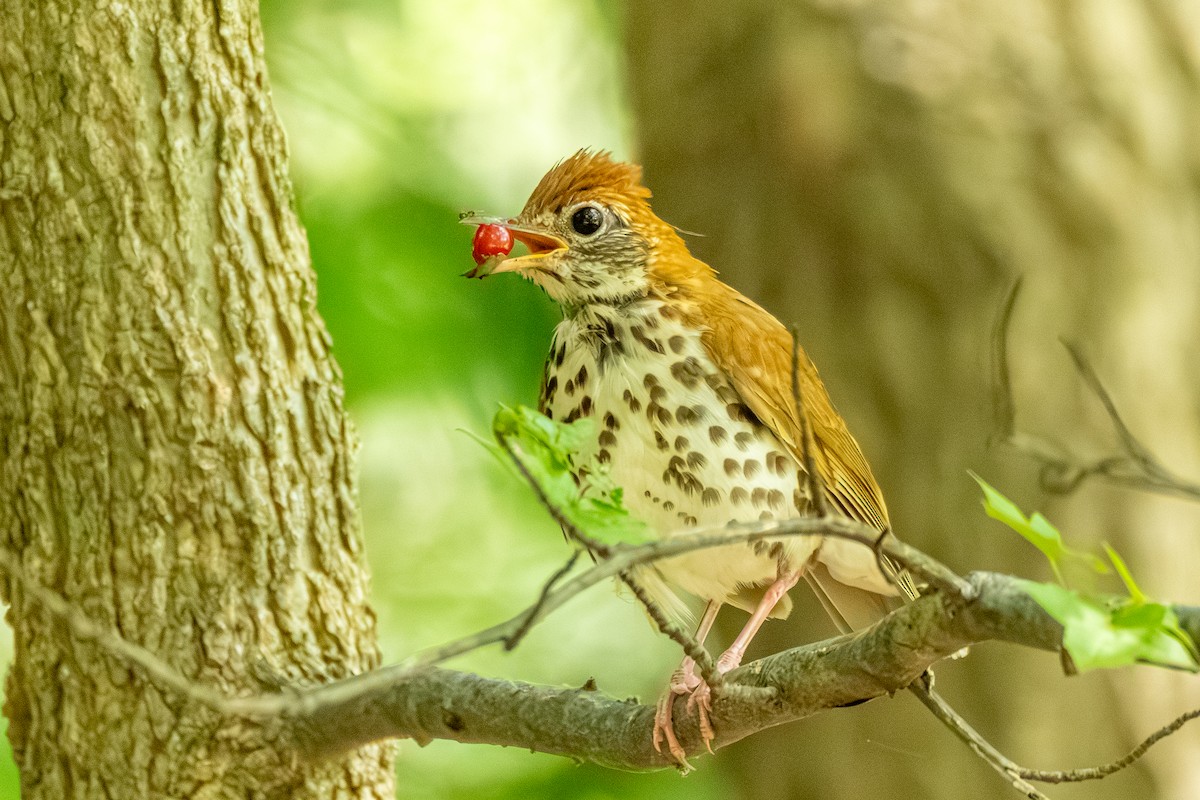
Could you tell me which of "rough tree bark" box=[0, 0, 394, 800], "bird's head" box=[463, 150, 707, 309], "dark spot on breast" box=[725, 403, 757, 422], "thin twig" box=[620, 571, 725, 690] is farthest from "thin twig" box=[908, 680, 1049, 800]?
"rough tree bark" box=[0, 0, 394, 800]

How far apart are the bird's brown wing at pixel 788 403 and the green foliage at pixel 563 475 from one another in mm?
1284

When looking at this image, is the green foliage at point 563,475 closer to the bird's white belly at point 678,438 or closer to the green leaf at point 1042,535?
the green leaf at point 1042,535

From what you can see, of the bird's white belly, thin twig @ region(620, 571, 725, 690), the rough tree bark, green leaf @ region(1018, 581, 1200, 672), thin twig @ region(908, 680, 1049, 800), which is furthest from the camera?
the bird's white belly

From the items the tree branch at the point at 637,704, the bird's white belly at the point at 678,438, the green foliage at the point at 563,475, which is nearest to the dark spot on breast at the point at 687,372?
the bird's white belly at the point at 678,438

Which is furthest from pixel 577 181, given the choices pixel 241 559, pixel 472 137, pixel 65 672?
pixel 472 137

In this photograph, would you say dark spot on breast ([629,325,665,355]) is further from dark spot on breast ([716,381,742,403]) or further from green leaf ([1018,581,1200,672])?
green leaf ([1018,581,1200,672])

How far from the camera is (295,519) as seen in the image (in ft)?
10.7

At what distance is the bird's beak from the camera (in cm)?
340

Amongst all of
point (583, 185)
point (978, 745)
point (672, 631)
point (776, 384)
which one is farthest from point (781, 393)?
point (672, 631)

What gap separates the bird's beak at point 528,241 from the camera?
3.40 meters

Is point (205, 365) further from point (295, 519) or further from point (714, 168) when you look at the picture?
point (714, 168)

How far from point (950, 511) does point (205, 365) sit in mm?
2782

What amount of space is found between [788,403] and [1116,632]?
1906mm

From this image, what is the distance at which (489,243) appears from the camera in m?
3.35
